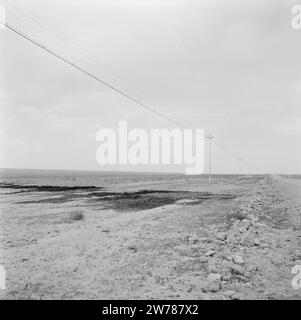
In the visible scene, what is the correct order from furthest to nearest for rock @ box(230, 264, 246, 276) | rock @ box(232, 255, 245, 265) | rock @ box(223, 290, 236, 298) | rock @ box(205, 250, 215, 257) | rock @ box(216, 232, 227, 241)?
1. rock @ box(216, 232, 227, 241)
2. rock @ box(205, 250, 215, 257)
3. rock @ box(232, 255, 245, 265)
4. rock @ box(230, 264, 246, 276)
5. rock @ box(223, 290, 236, 298)

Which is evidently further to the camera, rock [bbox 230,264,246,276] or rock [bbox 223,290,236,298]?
rock [bbox 230,264,246,276]

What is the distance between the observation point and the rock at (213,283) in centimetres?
713

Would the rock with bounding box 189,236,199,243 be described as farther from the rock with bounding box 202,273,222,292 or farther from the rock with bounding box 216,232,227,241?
the rock with bounding box 202,273,222,292

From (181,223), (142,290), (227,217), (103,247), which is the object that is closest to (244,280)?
(142,290)

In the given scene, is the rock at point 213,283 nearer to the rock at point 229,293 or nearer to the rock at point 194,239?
the rock at point 229,293

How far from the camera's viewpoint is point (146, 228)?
1493 cm

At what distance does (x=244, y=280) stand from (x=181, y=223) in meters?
8.33

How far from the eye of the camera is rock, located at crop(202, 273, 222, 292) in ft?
23.4

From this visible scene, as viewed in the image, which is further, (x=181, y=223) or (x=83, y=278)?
(x=181, y=223)

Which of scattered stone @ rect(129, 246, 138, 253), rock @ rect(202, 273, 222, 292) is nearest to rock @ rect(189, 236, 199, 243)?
scattered stone @ rect(129, 246, 138, 253)

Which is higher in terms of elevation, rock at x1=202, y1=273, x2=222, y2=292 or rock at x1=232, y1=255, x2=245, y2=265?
rock at x1=232, y1=255, x2=245, y2=265

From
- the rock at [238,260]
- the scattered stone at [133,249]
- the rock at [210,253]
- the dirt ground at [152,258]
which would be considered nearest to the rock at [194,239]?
the dirt ground at [152,258]

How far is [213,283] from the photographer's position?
7297 millimetres
